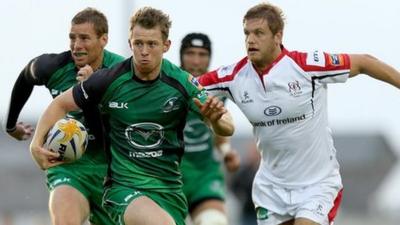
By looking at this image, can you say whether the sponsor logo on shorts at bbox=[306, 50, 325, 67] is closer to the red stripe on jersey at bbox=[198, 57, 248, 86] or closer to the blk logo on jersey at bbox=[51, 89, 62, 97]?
the red stripe on jersey at bbox=[198, 57, 248, 86]

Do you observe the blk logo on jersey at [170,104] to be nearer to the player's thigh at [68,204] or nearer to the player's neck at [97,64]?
the player's neck at [97,64]

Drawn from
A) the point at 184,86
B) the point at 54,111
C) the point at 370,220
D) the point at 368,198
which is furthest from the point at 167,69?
the point at 368,198

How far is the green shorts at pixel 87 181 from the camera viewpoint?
49.1 ft

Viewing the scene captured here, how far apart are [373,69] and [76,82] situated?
282 cm

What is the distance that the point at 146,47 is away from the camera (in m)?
14.1

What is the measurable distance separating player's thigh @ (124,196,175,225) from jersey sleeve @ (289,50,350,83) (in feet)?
6.34

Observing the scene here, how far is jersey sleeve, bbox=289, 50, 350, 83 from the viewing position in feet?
47.9

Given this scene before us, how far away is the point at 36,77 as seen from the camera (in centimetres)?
1501

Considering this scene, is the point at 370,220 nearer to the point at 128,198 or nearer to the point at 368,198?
the point at 368,198

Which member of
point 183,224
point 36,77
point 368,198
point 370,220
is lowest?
point 368,198

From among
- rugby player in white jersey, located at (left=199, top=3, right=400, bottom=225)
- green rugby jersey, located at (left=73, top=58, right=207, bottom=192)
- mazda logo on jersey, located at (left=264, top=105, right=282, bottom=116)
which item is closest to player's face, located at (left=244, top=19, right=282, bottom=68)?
rugby player in white jersey, located at (left=199, top=3, right=400, bottom=225)

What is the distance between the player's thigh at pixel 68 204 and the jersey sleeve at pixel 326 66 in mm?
2450

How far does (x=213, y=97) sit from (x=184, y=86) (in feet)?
2.15

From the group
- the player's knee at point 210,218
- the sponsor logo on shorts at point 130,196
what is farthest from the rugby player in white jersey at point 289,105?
the player's knee at point 210,218
